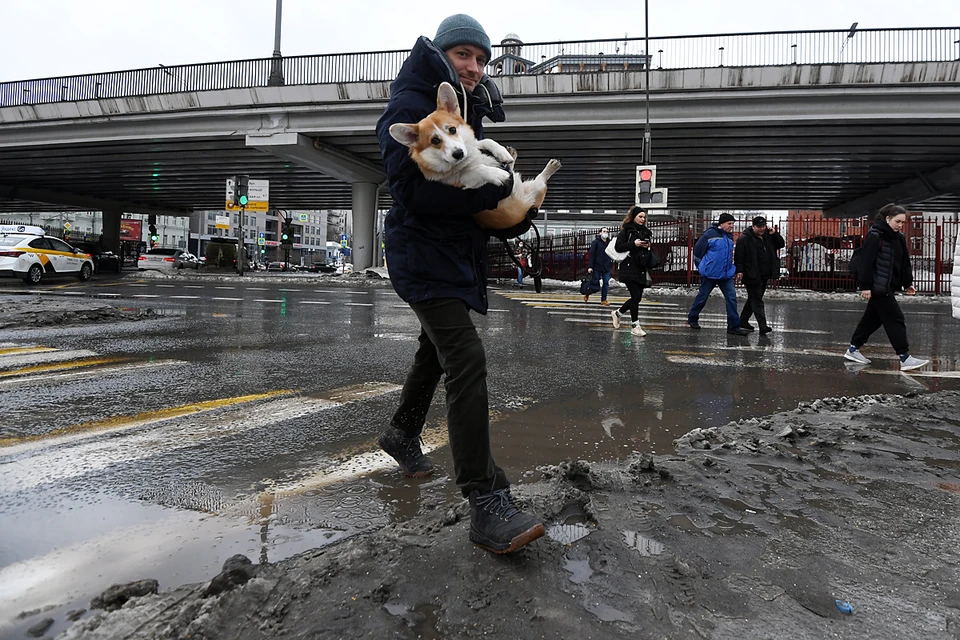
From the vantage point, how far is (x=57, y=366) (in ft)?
19.0

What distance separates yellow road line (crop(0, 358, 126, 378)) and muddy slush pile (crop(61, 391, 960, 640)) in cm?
461

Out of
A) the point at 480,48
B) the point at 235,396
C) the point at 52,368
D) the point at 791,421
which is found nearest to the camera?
the point at 480,48

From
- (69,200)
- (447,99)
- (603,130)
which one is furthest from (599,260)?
(69,200)

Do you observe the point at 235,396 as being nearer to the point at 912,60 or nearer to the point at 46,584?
the point at 46,584

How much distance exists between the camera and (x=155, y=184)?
37.5m

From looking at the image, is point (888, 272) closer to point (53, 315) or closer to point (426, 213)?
point (426, 213)

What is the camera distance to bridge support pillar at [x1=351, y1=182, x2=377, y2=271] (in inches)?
1188

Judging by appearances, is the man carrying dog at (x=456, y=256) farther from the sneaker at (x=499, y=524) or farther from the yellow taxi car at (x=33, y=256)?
the yellow taxi car at (x=33, y=256)

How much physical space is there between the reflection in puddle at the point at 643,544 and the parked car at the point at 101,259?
115ft

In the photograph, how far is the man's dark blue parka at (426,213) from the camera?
2229 mm

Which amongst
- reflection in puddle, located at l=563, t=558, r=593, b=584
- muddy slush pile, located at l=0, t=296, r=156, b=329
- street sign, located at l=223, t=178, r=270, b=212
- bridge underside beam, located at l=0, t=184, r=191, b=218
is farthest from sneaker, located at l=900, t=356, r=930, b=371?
bridge underside beam, located at l=0, t=184, r=191, b=218

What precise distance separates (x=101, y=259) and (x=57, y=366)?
29945 mm

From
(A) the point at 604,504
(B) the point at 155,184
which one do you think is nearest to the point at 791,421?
(A) the point at 604,504

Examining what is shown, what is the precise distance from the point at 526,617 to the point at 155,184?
4192 cm
